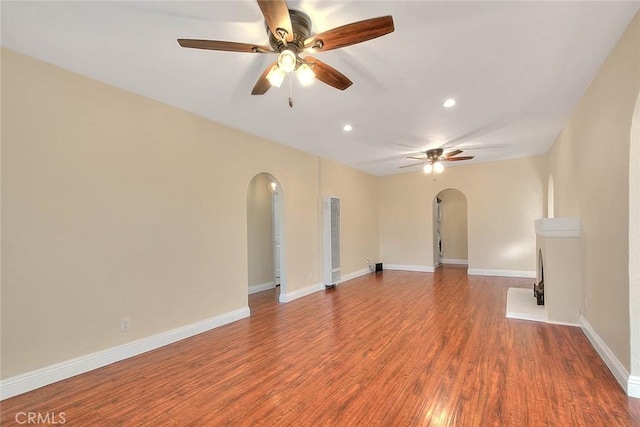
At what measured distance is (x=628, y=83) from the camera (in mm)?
2330

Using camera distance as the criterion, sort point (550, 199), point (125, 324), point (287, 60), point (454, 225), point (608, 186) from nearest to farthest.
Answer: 1. point (287, 60)
2. point (608, 186)
3. point (125, 324)
4. point (550, 199)
5. point (454, 225)

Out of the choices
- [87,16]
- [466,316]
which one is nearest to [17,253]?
[87,16]

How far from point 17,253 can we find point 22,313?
0.49 metres

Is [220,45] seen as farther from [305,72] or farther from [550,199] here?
[550,199]

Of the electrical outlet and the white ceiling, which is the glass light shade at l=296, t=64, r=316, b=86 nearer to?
the white ceiling

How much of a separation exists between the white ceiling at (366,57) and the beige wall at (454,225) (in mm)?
5476

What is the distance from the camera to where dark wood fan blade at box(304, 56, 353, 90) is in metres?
2.21

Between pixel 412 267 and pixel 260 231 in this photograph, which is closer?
pixel 260 231

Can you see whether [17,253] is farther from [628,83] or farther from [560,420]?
[628,83]

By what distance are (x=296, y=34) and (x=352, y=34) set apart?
1.37ft

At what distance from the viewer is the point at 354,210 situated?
7.59m

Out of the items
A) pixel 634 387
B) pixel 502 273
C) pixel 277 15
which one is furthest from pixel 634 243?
pixel 502 273

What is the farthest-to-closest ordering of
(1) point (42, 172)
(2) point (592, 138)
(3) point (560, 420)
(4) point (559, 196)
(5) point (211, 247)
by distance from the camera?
(4) point (559, 196)
(5) point (211, 247)
(2) point (592, 138)
(1) point (42, 172)
(3) point (560, 420)

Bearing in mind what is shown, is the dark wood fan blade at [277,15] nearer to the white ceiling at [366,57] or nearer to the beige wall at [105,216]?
the white ceiling at [366,57]
